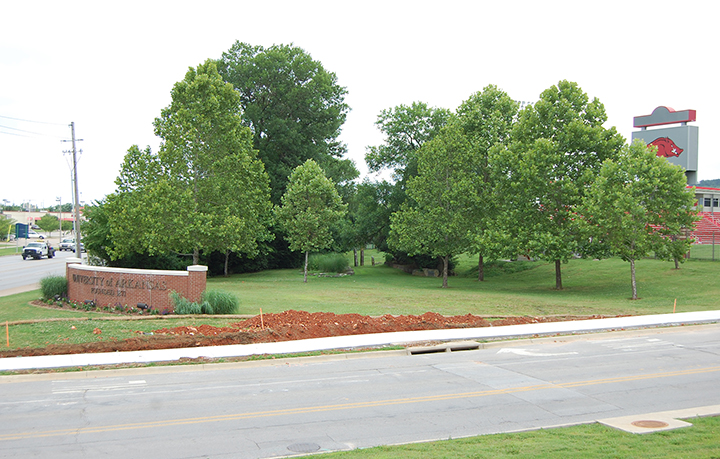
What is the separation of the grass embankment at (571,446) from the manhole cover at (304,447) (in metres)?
0.51

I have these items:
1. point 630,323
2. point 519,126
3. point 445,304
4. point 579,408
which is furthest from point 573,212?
point 579,408

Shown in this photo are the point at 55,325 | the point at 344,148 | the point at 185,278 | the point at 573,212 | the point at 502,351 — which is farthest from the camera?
the point at 344,148

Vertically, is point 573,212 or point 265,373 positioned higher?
point 573,212

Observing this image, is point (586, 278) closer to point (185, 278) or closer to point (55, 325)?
point (185, 278)

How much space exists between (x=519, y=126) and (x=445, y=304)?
16.1 m

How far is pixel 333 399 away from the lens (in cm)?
1060

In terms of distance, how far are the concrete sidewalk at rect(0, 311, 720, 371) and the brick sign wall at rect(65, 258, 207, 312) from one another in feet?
21.4

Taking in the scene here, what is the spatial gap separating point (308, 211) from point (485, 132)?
46.5 ft

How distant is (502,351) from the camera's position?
609 inches

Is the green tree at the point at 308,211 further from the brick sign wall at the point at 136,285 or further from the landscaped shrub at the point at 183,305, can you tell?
the landscaped shrub at the point at 183,305

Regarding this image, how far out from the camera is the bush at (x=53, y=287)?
2439 centimetres

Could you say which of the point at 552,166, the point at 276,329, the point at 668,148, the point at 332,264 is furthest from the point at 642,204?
the point at 668,148

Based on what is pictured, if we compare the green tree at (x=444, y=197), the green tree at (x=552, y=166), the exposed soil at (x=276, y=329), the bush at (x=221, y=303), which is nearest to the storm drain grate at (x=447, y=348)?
the exposed soil at (x=276, y=329)

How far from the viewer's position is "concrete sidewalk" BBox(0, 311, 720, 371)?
13.8 metres
